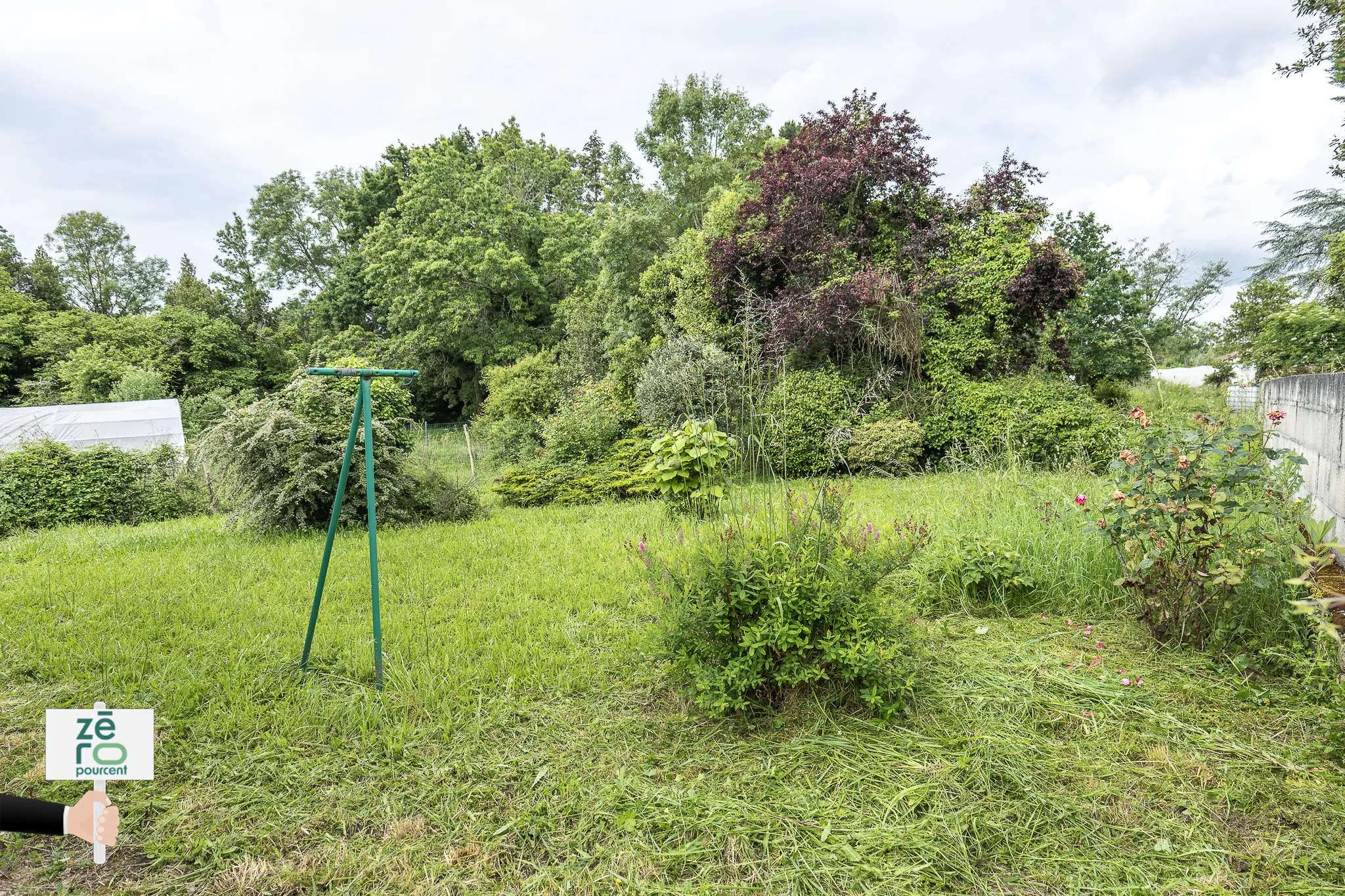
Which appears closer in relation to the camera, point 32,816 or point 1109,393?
point 32,816

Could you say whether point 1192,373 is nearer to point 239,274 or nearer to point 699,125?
point 699,125

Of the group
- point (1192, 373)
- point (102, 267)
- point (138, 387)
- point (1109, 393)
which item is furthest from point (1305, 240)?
point (102, 267)

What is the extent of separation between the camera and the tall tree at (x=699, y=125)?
1714 cm

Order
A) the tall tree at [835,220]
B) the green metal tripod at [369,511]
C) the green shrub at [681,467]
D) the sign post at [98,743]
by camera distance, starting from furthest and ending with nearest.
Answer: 1. the tall tree at [835,220]
2. the green shrub at [681,467]
3. the green metal tripod at [369,511]
4. the sign post at [98,743]

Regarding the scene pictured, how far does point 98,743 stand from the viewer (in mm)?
1688

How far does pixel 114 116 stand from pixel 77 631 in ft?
11.1

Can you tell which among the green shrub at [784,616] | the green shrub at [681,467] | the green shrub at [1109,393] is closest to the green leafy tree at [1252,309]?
the green shrub at [1109,393]

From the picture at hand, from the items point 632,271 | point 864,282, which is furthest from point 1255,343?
point 632,271

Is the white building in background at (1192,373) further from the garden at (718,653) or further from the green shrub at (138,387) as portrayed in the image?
the green shrub at (138,387)

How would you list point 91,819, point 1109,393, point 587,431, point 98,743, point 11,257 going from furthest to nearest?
point 11,257, point 1109,393, point 587,431, point 98,743, point 91,819

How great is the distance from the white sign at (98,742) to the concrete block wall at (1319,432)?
4.41 meters

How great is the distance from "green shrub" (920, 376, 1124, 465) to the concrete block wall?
4.05 m

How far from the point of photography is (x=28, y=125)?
3963 millimetres

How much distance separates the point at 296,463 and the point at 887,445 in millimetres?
7164
